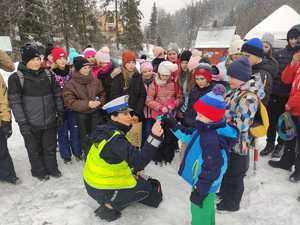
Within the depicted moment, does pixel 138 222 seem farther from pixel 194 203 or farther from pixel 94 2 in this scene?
pixel 94 2

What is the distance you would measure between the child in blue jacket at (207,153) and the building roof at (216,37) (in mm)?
19167

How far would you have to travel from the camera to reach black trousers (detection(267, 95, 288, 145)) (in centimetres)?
537

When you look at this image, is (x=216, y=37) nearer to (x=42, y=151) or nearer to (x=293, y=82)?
(x=293, y=82)

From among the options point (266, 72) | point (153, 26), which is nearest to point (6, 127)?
point (266, 72)

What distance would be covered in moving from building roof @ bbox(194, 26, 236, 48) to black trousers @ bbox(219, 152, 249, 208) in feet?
60.8

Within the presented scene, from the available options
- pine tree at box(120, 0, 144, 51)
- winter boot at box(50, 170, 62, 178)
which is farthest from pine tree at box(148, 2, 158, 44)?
winter boot at box(50, 170, 62, 178)

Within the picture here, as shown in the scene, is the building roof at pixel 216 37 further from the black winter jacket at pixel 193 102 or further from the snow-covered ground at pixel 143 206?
the snow-covered ground at pixel 143 206

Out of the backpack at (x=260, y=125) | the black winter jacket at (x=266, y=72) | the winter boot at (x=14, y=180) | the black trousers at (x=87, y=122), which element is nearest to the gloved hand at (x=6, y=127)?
the winter boot at (x=14, y=180)

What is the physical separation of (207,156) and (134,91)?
250cm

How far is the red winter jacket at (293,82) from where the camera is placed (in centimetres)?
439

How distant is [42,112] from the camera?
4453 millimetres

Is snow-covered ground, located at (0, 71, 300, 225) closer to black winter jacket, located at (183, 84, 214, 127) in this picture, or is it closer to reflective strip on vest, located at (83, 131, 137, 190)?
reflective strip on vest, located at (83, 131, 137, 190)

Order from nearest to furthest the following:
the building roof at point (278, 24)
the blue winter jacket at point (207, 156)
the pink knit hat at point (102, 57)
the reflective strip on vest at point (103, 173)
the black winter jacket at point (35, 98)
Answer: the blue winter jacket at point (207, 156) → the reflective strip on vest at point (103, 173) → the black winter jacket at point (35, 98) → the pink knit hat at point (102, 57) → the building roof at point (278, 24)

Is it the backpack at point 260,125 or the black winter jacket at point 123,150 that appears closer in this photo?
the black winter jacket at point 123,150
